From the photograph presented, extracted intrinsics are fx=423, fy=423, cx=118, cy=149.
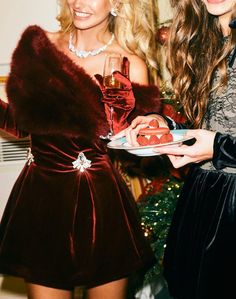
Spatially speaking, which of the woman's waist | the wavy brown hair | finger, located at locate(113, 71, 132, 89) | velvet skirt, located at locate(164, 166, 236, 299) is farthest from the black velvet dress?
the woman's waist

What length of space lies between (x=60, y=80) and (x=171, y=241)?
91 centimetres

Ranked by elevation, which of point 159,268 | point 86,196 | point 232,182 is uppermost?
point 232,182

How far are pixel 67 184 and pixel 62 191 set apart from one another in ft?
0.14

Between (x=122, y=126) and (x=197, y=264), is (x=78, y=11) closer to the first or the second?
(x=122, y=126)

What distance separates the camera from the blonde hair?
7.50ft

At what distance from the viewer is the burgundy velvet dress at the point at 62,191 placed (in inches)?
78.4

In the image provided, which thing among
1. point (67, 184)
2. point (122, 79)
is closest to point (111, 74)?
point (122, 79)

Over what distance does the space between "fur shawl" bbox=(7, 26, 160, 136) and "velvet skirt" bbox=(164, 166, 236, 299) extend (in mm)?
552

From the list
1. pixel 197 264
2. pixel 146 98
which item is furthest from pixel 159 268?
pixel 146 98

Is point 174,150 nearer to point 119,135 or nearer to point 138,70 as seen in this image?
point 119,135

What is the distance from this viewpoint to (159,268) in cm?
261

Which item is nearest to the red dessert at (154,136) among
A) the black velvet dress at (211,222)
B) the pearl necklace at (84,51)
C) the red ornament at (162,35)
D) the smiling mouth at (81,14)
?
the black velvet dress at (211,222)

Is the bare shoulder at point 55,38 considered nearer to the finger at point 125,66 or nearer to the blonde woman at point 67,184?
the blonde woman at point 67,184

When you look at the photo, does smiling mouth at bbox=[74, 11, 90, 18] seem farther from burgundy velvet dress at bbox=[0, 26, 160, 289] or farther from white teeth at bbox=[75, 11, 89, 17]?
burgundy velvet dress at bbox=[0, 26, 160, 289]
